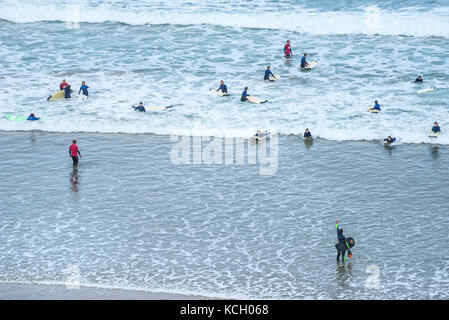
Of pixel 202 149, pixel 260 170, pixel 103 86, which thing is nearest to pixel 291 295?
pixel 260 170

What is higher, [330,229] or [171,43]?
[171,43]

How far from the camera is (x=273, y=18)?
56.3 m

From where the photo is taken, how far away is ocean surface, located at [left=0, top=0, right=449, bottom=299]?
76.2 ft

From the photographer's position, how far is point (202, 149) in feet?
110

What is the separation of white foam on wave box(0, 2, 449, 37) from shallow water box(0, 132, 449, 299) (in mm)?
22625

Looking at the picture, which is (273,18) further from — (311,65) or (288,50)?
(311,65)

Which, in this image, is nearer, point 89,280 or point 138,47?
point 89,280

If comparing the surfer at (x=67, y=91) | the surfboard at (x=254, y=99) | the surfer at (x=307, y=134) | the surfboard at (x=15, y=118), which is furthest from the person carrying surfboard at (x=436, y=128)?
the surfboard at (x=15, y=118)

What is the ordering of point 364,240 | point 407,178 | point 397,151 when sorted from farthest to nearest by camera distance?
point 397,151, point 407,178, point 364,240

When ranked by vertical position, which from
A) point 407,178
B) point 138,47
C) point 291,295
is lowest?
point 291,295

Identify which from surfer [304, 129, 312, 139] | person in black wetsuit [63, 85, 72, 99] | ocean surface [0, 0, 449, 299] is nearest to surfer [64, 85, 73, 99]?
person in black wetsuit [63, 85, 72, 99]

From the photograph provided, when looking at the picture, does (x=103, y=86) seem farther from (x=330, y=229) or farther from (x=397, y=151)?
(x=330, y=229)

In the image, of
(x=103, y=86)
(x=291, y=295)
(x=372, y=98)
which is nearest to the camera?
(x=291, y=295)

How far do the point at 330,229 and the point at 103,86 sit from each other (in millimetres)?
22005
